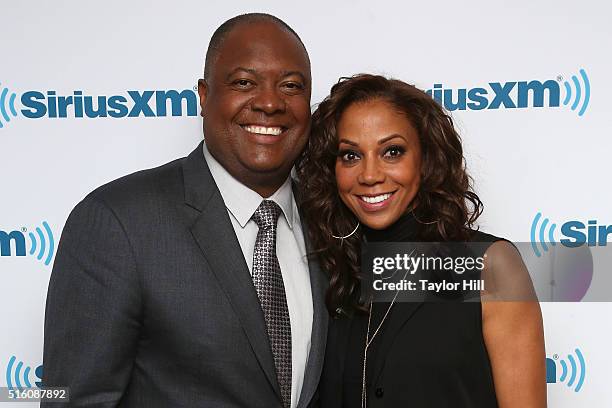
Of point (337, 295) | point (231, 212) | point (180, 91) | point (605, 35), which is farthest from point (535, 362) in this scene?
point (180, 91)

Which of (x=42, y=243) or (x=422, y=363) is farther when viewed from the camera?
(x=42, y=243)

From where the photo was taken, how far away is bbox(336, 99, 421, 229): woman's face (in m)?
1.40

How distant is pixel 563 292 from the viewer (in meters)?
1.81

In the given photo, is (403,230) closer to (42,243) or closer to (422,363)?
(422,363)

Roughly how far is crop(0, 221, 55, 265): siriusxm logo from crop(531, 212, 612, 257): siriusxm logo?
4.56 feet

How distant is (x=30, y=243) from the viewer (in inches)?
73.2

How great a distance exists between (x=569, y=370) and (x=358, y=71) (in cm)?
104

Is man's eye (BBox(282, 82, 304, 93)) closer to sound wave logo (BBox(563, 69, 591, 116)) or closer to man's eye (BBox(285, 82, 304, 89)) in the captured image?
man's eye (BBox(285, 82, 304, 89))

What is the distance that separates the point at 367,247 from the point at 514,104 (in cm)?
63

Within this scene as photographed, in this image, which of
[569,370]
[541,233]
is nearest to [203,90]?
[541,233]

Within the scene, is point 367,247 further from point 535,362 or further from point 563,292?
point 563,292

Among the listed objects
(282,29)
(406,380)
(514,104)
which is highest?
(282,29)

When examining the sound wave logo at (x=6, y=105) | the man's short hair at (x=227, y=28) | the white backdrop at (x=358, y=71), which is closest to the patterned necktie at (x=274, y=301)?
the man's short hair at (x=227, y=28)

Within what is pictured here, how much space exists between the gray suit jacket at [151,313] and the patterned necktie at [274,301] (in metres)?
0.04
